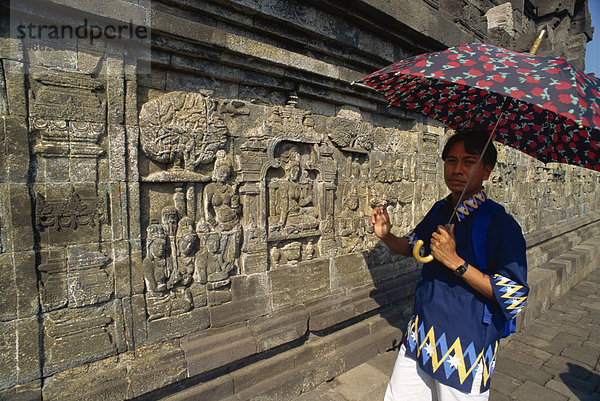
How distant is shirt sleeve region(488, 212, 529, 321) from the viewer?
1.70 meters

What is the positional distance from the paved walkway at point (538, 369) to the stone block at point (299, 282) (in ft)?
3.08

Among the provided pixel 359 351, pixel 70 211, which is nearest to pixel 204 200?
pixel 70 211

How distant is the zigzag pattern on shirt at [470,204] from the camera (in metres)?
1.96

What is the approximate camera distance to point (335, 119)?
3.65 m

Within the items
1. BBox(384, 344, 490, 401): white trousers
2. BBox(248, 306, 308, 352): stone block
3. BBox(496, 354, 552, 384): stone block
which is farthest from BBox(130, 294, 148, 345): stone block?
BBox(496, 354, 552, 384): stone block

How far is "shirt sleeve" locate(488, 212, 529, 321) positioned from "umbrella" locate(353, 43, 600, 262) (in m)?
0.44

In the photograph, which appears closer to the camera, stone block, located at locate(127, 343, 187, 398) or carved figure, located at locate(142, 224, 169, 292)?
stone block, located at locate(127, 343, 187, 398)

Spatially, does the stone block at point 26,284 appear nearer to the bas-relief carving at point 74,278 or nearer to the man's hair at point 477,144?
the bas-relief carving at point 74,278

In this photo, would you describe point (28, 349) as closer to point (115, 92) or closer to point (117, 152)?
point (117, 152)

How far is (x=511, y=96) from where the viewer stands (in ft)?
4.71

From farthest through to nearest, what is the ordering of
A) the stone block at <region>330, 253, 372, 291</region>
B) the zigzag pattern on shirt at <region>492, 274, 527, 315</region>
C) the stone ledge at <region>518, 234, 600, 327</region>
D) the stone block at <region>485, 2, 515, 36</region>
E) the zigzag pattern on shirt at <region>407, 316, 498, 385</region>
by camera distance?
the stone block at <region>485, 2, 515, 36</region>, the stone ledge at <region>518, 234, 600, 327</region>, the stone block at <region>330, 253, 372, 291</region>, the zigzag pattern on shirt at <region>407, 316, 498, 385</region>, the zigzag pattern on shirt at <region>492, 274, 527, 315</region>

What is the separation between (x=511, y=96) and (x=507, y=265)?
91 centimetres

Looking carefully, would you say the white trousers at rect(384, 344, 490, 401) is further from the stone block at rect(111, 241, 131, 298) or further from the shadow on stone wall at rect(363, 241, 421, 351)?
the stone block at rect(111, 241, 131, 298)

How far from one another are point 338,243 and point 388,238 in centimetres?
150
